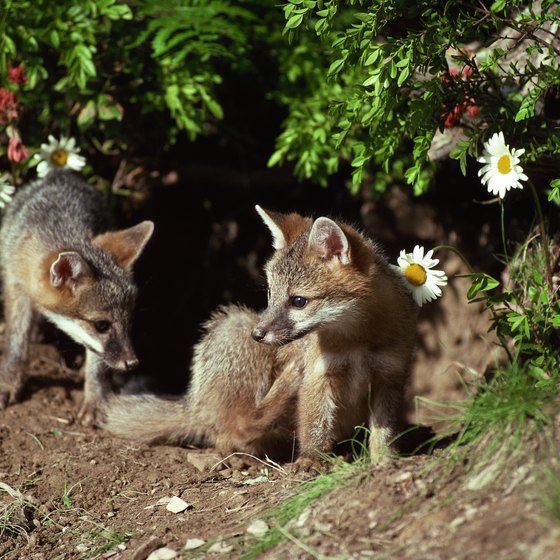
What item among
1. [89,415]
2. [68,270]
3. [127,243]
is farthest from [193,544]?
[127,243]

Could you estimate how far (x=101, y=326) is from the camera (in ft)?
23.1

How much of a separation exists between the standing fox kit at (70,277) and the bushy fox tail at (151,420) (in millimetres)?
356

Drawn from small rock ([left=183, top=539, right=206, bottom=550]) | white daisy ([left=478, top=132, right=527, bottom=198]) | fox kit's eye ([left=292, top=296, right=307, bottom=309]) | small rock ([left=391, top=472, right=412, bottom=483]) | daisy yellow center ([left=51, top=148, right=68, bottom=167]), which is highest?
daisy yellow center ([left=51, top=148, right=68, bottom=167])

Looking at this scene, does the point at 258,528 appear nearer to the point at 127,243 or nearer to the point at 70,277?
the point at 70,277

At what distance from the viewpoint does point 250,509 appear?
4824 millimetres

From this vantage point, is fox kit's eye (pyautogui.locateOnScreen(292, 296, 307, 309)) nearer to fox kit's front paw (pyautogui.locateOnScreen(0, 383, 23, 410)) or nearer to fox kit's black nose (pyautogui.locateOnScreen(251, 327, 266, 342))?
fox kit's black nose (pyautogui.locateOnScreen(251, 327, 266, 342))

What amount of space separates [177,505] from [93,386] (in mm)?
2376

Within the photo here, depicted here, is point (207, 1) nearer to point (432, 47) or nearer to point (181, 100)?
point (181, 100)

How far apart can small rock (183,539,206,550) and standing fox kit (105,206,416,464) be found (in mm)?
1142

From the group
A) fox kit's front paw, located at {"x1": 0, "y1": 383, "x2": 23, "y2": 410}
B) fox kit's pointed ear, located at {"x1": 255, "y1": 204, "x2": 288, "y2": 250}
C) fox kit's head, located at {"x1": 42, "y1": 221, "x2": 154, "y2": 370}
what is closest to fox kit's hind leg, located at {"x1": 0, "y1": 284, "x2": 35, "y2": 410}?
fox kit's front paw, located at {"x1": 0, "y1": 383, "x2": 23, "y2": 410}

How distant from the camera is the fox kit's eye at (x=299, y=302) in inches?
210

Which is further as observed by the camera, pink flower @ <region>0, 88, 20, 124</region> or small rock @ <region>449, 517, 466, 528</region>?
pink flower @ <region>0, 88, 20, 124</region>

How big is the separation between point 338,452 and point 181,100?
3461mm

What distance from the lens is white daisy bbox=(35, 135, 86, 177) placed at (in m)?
7.74
